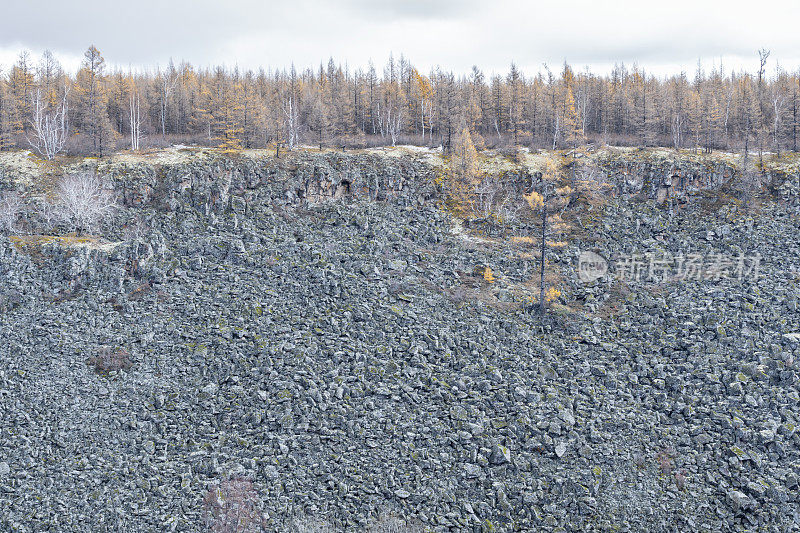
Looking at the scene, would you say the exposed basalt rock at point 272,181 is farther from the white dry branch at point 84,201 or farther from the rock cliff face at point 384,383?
the rock cliff face at point 384,383

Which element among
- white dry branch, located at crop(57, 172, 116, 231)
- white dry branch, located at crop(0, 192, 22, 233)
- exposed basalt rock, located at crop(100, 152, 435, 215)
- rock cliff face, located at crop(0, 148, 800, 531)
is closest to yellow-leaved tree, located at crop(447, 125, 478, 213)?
exposed basalt rock, located at crop(100, 152, 435, 215)

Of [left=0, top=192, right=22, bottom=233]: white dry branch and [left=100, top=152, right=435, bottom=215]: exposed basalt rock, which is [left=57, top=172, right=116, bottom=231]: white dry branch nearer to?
[left=100, top=152, right=435, bottom=215]: exposed basalt rock

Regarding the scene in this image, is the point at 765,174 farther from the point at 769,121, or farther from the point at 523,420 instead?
the point at 523,420

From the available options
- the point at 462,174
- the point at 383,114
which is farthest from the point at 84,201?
the point at 383,114

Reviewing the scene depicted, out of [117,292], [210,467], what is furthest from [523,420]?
[117,292]

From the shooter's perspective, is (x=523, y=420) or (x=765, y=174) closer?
(x=523, y=420)

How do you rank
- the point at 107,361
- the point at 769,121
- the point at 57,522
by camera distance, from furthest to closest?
the point at 769,121, the point at 107,361, the point at 57,522

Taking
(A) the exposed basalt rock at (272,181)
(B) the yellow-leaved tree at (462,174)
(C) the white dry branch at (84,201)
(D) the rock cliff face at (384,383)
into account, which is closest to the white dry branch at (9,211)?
(C) the white dry branch at (84,201)
